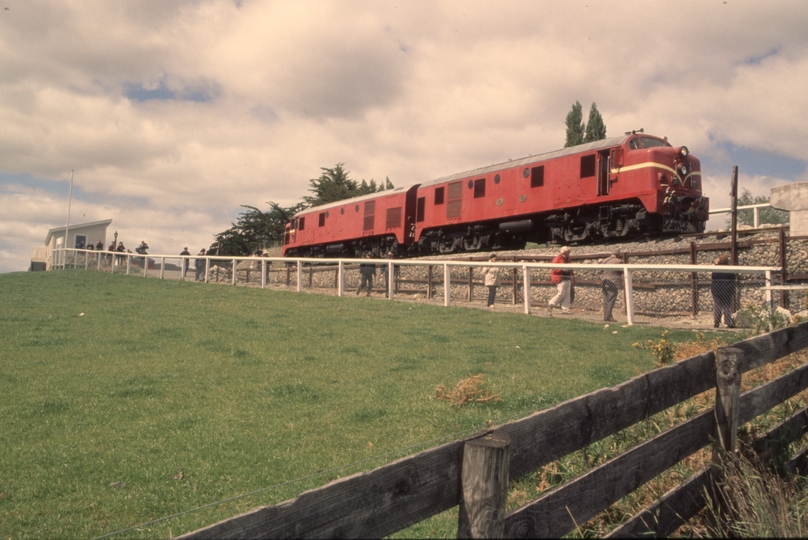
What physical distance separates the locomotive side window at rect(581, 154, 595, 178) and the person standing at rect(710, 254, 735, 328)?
671 cm

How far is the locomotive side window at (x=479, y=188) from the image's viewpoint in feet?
71.8

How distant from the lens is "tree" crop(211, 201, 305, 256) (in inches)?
2067

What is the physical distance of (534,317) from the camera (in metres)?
14.2

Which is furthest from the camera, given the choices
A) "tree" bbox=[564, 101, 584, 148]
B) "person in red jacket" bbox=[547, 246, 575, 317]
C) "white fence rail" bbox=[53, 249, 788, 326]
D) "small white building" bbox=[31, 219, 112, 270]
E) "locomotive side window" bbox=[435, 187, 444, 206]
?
"tree" bbox=[564, 101, 584, 148]

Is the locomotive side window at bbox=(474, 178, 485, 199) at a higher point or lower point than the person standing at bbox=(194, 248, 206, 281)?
higher

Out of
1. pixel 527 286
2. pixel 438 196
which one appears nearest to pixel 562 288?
pixel 527 286

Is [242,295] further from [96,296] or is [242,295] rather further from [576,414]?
[576,414]

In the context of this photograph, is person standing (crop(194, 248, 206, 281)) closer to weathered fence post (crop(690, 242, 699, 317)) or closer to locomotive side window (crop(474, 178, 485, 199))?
locomotive side window (crop(474, 178, 485, 199))

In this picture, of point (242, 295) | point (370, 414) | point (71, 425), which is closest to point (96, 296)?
point (242, 295)

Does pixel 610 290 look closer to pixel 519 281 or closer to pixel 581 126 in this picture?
pixel 519 281

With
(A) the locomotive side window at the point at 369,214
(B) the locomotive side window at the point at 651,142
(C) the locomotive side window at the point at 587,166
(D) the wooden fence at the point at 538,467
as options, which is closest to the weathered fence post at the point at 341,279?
(A) the locomotive side window at the point at 369,214

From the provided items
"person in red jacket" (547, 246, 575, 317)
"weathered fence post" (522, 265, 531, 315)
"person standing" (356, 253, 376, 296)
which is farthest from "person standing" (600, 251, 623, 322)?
"person standing" (356, 253, 376, 296)

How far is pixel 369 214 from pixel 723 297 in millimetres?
17531

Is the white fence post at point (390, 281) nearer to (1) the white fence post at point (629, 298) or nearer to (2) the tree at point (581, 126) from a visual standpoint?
(1) the white fence post at point (629, 298)
